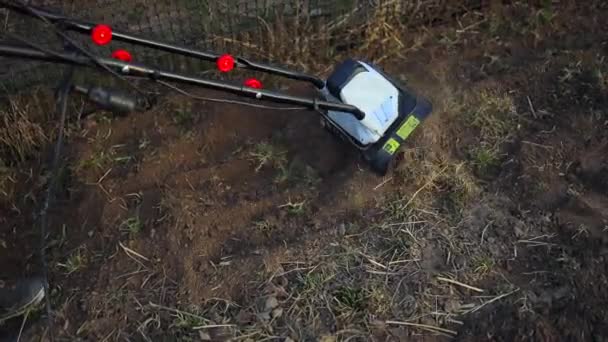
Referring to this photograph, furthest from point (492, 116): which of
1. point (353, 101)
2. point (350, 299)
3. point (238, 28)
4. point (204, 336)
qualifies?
point (204, 336)

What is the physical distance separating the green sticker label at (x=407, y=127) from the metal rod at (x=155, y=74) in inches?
12.6

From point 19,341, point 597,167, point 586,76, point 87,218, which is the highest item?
point 586,76

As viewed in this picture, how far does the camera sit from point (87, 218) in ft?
10.7

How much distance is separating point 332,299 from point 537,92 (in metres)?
1.59

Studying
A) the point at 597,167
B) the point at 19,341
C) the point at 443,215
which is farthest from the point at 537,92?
the point at 19,341

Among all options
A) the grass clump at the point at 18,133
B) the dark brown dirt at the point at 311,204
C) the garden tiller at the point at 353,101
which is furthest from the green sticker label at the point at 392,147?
the grass clump at the point at 18,133

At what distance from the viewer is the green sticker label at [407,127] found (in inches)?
121

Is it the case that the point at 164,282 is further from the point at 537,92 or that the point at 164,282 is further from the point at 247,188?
the point at 537,92

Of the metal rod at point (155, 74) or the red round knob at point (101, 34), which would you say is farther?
the red round knob at point (101, 34)

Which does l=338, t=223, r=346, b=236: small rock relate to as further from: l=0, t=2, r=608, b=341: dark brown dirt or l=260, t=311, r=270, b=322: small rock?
l=260, t=311, r=270, b=322: small rock

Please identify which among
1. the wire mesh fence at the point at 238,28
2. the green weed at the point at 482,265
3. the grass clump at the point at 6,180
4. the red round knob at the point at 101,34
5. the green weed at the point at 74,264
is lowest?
the green weed at the point at 74,264

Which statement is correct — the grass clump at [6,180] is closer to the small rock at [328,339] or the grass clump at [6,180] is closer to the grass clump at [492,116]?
the small rock at [328,339]

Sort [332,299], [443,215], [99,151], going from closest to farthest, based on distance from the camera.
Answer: [332,299]
[443,215]
[99,151]

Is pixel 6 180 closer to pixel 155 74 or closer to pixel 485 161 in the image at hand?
pixel 155 74
